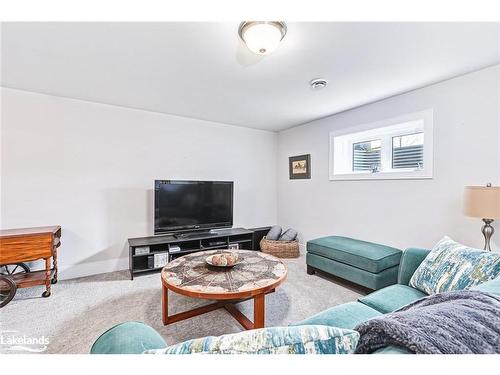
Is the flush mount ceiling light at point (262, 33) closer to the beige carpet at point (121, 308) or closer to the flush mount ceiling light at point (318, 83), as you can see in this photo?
the flush mount ceiling light at point (318, 83)

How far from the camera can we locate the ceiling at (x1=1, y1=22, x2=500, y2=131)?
61.4 inches

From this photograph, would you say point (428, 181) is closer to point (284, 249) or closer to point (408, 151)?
point (408, 151)

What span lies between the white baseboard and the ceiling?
2.10 metres

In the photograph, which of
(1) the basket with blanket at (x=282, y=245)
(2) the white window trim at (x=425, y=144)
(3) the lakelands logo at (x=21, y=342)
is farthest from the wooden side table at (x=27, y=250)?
(2) the white window trim at (x=425, y=144)

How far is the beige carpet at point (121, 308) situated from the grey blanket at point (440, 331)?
1485mm

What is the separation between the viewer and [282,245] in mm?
3732

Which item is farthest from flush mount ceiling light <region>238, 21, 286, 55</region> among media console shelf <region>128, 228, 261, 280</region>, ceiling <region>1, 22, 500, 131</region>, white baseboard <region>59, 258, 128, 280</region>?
white baseboard <region>59, 258, 128, 280</region>

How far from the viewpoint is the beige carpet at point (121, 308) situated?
71.0 inches

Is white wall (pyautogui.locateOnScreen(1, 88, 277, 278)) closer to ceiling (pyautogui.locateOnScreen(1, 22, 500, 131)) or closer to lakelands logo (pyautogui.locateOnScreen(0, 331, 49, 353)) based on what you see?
ceiling (pyautogui.locateOnScreen(1, 22, 500, 131))

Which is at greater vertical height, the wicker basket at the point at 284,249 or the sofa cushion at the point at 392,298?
the sofa cushion at the point at 392,298

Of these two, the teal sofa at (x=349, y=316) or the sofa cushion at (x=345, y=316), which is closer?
the teal sofa at (x=349, y=316)

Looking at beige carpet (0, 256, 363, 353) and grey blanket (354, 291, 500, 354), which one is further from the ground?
grey blanket (354, 291, 500, 354)

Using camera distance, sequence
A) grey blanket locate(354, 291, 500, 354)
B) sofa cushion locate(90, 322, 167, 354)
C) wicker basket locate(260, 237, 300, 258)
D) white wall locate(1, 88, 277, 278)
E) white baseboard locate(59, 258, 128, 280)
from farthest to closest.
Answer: wicker basket locate(260, 237, 300, 258) → white baseboard locate(59, 258, 128, 280) → white wall locate(1, 88, 277, 278) → sofa cushion locate(90, 322, 167, 354) → grey blanket locate(354, 291, 500, 354)
